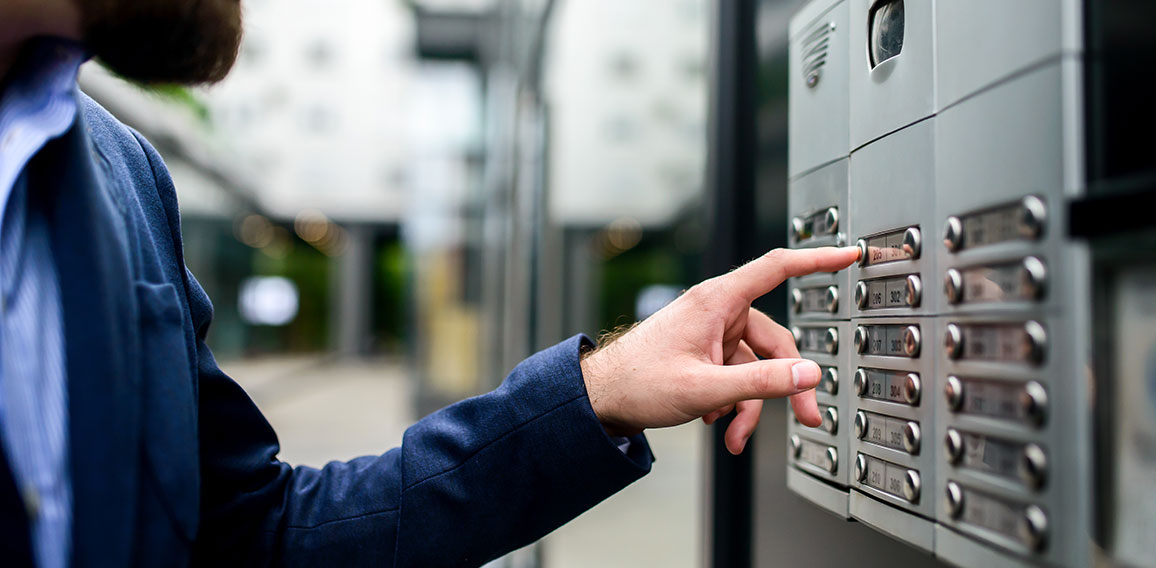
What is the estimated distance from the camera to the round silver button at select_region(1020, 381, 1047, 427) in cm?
31

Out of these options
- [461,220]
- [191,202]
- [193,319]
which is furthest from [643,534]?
[191,202]

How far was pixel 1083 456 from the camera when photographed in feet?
0.99

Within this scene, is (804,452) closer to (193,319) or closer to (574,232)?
(193,319)

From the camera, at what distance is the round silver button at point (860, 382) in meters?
0.47

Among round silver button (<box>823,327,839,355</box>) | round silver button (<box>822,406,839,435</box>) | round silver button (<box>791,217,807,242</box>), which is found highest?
round silver button (<box>791,217,807,242</box>)

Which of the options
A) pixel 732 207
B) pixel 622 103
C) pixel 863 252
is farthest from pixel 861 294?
pixel 622 103

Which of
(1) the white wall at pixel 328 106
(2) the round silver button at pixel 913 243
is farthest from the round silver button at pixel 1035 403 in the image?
(1) the white wall at pixel 328 106

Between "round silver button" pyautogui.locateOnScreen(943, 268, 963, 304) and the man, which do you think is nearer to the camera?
"round silver button" pyautogui.locateOnScreen(943, 268, 963, 304)

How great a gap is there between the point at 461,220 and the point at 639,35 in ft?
11.0

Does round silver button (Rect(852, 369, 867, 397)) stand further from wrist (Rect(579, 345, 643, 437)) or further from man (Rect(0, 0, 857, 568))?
wrist (Rect(579, 345, 643, 437))

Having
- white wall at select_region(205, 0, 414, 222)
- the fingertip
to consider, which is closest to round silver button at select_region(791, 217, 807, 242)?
the fingertip

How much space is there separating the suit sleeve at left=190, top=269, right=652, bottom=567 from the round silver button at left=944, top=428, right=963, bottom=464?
27cm

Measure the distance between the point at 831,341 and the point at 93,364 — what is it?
45 centimetres

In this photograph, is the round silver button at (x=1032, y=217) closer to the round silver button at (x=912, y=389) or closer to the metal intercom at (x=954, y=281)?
the metal intercom at (x=954, y=281)
